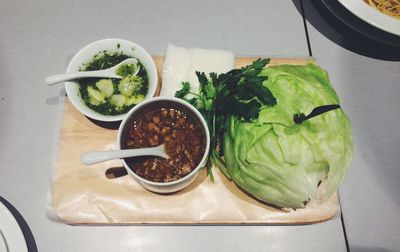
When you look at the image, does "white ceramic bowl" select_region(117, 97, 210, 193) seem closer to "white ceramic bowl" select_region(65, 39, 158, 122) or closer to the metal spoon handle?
"white ceramic bowl" select_region(65, 39, 158, 122)

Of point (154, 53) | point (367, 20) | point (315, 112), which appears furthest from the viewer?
point (154, 53)

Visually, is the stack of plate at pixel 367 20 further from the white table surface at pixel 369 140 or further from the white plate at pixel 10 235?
the white plate at pixel 10 235

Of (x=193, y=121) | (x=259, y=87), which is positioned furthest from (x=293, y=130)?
(x=193, y=121)

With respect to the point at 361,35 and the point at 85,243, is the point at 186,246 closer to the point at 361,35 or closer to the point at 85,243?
the point at 85,243

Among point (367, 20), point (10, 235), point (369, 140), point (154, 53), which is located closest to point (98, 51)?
point (154, 53)

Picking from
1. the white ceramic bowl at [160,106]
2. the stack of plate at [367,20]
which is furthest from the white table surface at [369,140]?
the white ceramic bowl at [160,106]

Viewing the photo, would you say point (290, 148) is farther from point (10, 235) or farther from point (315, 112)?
point (10, 235)
